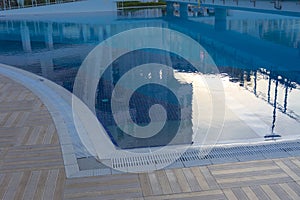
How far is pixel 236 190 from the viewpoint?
341 cm

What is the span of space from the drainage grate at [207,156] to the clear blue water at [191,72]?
610 mm

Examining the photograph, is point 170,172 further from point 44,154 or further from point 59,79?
point 59,79

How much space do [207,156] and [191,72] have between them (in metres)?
5.97

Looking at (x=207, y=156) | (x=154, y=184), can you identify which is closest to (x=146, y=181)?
(x=154, y=184)

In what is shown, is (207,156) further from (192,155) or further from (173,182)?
(173,182)

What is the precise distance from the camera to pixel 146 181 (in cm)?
361

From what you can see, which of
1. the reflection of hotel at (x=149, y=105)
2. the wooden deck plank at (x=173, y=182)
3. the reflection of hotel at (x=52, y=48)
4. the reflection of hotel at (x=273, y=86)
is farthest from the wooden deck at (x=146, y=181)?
the reflection of hotel at (x=52, y=48)

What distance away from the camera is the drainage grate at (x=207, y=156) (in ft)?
13.0

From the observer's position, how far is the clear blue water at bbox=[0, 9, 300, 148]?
5.61 metres

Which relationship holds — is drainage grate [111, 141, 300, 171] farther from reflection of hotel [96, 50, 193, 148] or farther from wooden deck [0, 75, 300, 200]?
reflection of hotel [96, 50, 193, 148]

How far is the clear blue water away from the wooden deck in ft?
3.72

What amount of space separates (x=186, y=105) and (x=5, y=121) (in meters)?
3.28

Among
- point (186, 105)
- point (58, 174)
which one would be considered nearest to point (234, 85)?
point (186, 105)

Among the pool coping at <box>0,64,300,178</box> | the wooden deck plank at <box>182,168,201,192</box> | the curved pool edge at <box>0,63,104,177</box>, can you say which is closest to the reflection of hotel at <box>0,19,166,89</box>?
the curved pool edge at <box>0,63,104,177</box>
